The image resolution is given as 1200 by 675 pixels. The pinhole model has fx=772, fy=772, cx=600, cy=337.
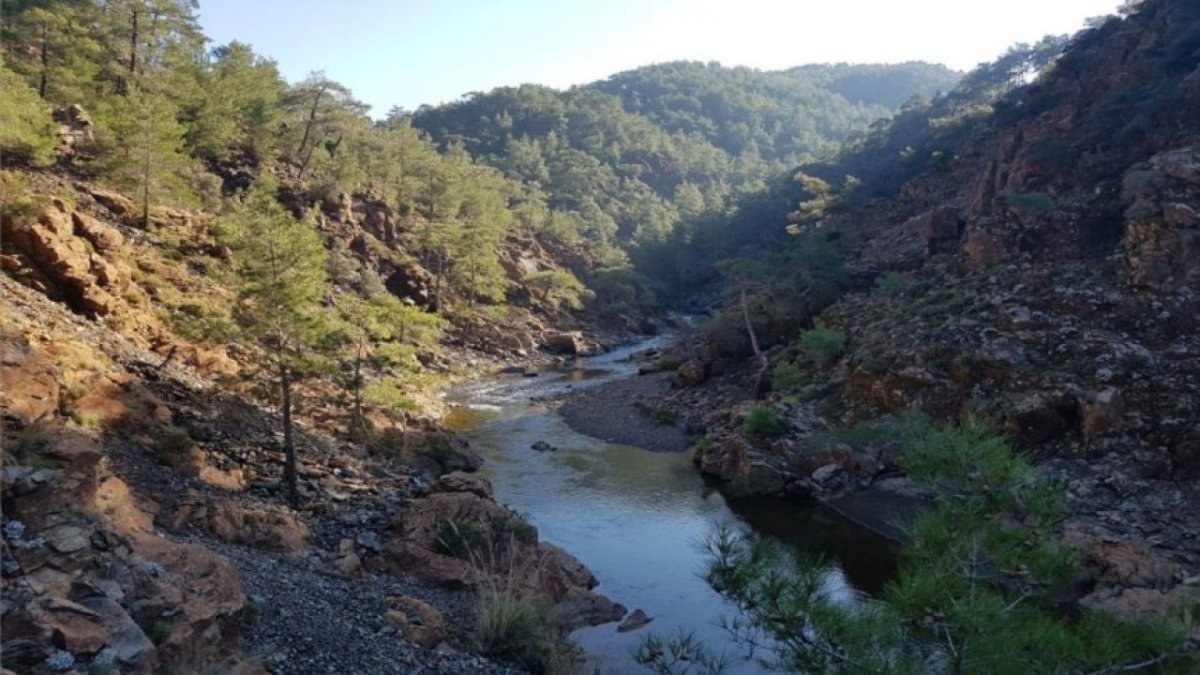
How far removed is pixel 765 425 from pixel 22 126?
2784 cm

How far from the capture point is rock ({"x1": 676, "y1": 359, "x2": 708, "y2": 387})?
3697cm

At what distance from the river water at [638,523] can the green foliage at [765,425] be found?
8.16ft

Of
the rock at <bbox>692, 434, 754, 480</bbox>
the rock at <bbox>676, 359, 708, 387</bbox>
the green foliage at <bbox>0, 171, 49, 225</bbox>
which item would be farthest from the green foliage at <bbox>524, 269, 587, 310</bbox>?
the green foliage at <bbox>0, 171, 49, 225</bbox>

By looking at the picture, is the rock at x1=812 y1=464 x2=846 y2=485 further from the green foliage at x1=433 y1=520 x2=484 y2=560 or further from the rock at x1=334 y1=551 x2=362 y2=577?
the rock at x1=334 y1=551 x2=362 y2=577

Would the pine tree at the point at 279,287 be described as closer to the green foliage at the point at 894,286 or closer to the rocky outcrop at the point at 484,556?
the rocky outcrop at the point at 484,556

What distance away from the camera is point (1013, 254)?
30.3 metres

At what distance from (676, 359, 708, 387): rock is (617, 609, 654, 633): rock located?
22.9 meters

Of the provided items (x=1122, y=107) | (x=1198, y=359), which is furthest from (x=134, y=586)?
(x=1122, y=107)

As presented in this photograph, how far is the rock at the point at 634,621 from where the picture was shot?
13.8 m

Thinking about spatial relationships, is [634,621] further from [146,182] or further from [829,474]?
[146,182]

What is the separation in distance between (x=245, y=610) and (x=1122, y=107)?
1634 inches

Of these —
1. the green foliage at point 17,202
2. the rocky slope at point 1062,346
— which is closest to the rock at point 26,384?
the green foliage at point 17,202

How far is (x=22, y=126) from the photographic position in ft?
88.6

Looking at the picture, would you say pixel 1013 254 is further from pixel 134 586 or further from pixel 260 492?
pixel 134 586
